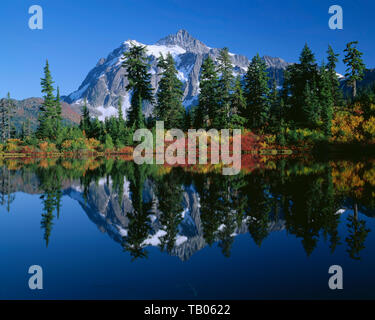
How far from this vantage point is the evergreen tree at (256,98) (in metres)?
52.3

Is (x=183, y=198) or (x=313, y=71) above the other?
(x=313, y=71)

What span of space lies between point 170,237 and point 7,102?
95774 millimetres

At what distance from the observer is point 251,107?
53.1m

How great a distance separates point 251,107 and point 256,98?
5.94ft

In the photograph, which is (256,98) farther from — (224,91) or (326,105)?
(326,105)

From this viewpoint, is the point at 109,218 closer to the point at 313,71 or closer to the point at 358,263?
the point at 358,263

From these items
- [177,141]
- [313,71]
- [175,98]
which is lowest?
[177,141]

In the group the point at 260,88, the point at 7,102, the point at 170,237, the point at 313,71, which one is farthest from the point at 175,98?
the point at 7,102

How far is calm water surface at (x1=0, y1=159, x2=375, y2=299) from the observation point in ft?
13.8

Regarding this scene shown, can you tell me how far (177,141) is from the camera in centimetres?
4700

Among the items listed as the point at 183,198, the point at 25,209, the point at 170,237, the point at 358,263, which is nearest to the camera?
the point at 358,263

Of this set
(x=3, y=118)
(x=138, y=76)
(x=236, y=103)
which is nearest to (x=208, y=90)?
(x=236, y=103)

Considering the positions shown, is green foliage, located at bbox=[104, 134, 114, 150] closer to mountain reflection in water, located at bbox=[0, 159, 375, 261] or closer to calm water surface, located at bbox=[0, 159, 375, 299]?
mountain reflection in water, located at bbox=[0, 159, 375, 261]

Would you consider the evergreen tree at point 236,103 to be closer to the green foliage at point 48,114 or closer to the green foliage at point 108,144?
the green foliage at point 108,144
